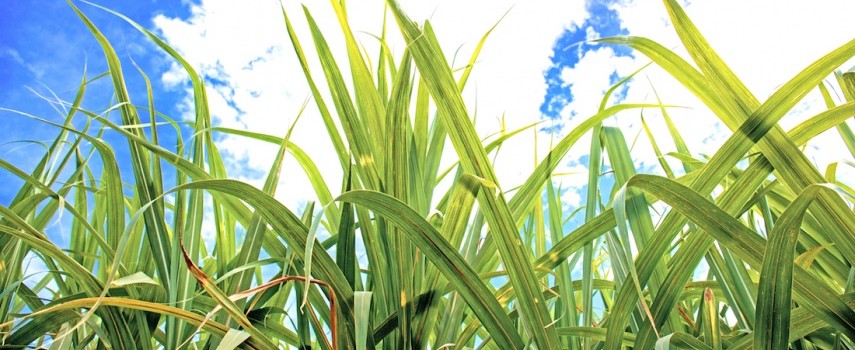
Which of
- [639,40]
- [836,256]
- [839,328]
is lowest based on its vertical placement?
[839,328]

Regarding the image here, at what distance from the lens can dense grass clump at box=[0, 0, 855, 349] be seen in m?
0.51

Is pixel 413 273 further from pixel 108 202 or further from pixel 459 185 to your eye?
pixel 108 202

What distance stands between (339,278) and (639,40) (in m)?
0.38

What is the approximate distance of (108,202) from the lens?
77cm

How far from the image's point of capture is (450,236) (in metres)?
0.62

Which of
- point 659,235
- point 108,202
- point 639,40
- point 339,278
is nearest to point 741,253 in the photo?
point 659,235

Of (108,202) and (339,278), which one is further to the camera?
(108,202)

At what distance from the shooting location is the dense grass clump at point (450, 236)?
0.51 metres

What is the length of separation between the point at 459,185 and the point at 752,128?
26 cm

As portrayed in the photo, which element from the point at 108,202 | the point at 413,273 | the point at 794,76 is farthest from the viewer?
the point at 108,202

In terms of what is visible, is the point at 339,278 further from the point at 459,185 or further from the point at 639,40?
the point at 639,40

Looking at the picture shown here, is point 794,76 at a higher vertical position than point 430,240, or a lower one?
higher

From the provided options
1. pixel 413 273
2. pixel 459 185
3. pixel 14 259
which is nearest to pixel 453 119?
pixel 459 185

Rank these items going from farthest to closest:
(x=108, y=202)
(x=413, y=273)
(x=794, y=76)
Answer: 1. (x=108, y=202)
2. (x=413, y=273)
3. (x=794, y=76)
